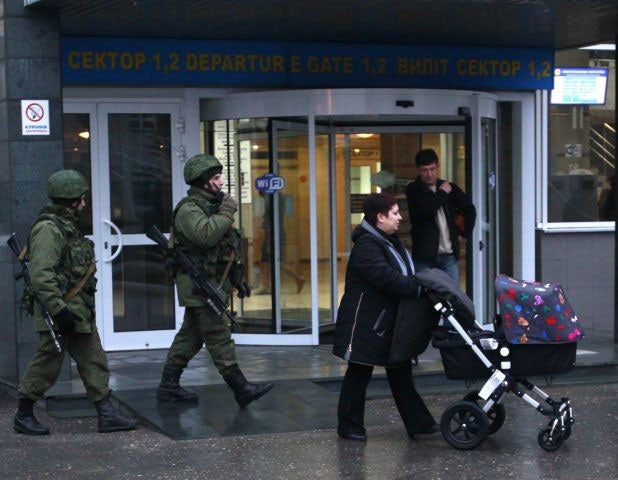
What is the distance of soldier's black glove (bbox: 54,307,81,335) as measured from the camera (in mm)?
7762

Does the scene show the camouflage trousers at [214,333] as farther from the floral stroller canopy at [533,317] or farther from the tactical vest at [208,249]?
the floral stroller canopy at [533,317]

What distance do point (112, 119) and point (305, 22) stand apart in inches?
82.9

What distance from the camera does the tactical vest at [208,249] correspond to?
8547mm

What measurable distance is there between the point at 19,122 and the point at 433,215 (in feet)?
11.7

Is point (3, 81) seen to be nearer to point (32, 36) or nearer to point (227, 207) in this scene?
point (32, 36)

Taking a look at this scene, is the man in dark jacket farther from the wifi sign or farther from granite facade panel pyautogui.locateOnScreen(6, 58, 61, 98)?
granite facade panel pyautogui.locateOnScreen(6, 58, 61, 98)

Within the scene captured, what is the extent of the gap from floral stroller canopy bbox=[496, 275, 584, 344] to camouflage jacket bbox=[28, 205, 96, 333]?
105 inches

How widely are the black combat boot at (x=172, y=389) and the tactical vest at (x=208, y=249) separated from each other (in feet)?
2.64

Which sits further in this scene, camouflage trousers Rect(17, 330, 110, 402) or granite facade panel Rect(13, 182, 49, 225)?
granite facade panel Rect(13, 182, 49, 225)

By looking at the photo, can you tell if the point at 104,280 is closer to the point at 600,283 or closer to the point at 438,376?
the point at 438,376

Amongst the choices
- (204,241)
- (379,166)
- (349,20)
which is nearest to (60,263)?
(204,241)

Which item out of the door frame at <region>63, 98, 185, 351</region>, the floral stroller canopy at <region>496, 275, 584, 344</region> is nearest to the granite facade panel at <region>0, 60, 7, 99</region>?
the door frame at <region>63, 98, 185, 351</region>

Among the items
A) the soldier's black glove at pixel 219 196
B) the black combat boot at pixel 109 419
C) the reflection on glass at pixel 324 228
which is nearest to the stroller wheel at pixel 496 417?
the soldier's black glove at pixel 219 196

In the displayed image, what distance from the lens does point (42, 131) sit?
9.42 meters
